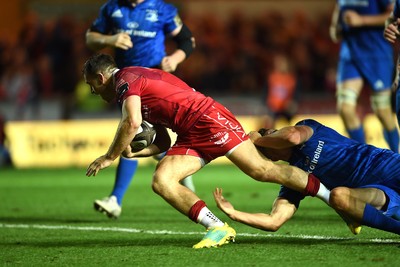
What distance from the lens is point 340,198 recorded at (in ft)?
21.5

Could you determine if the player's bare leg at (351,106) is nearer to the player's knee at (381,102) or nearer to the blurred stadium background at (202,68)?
the player's knee at (381,102)

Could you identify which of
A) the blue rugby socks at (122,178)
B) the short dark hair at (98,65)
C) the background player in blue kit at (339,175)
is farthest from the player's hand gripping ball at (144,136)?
the blue rugby socks at (122,178)

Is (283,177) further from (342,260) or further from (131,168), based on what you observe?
(131,168)

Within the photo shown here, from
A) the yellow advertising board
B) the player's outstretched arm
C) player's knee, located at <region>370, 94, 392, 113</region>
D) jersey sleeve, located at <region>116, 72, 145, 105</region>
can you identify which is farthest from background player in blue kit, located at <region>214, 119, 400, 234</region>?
the yellow advertising board

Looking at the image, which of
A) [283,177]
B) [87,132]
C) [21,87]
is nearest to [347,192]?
[283,177]

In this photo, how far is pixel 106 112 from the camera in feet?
63.0

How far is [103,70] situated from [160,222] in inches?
81.6

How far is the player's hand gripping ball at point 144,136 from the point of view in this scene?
23.8 ft

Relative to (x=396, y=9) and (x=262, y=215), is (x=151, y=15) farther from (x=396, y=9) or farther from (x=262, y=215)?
(x=262, y=215)

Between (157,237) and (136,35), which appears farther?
(136,35)

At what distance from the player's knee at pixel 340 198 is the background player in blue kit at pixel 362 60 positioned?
439 centimetres

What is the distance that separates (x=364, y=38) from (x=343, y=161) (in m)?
4.51

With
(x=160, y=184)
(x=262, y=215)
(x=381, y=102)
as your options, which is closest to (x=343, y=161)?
(x=262, y=215)

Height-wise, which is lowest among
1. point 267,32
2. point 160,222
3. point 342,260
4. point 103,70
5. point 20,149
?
point 20,149
